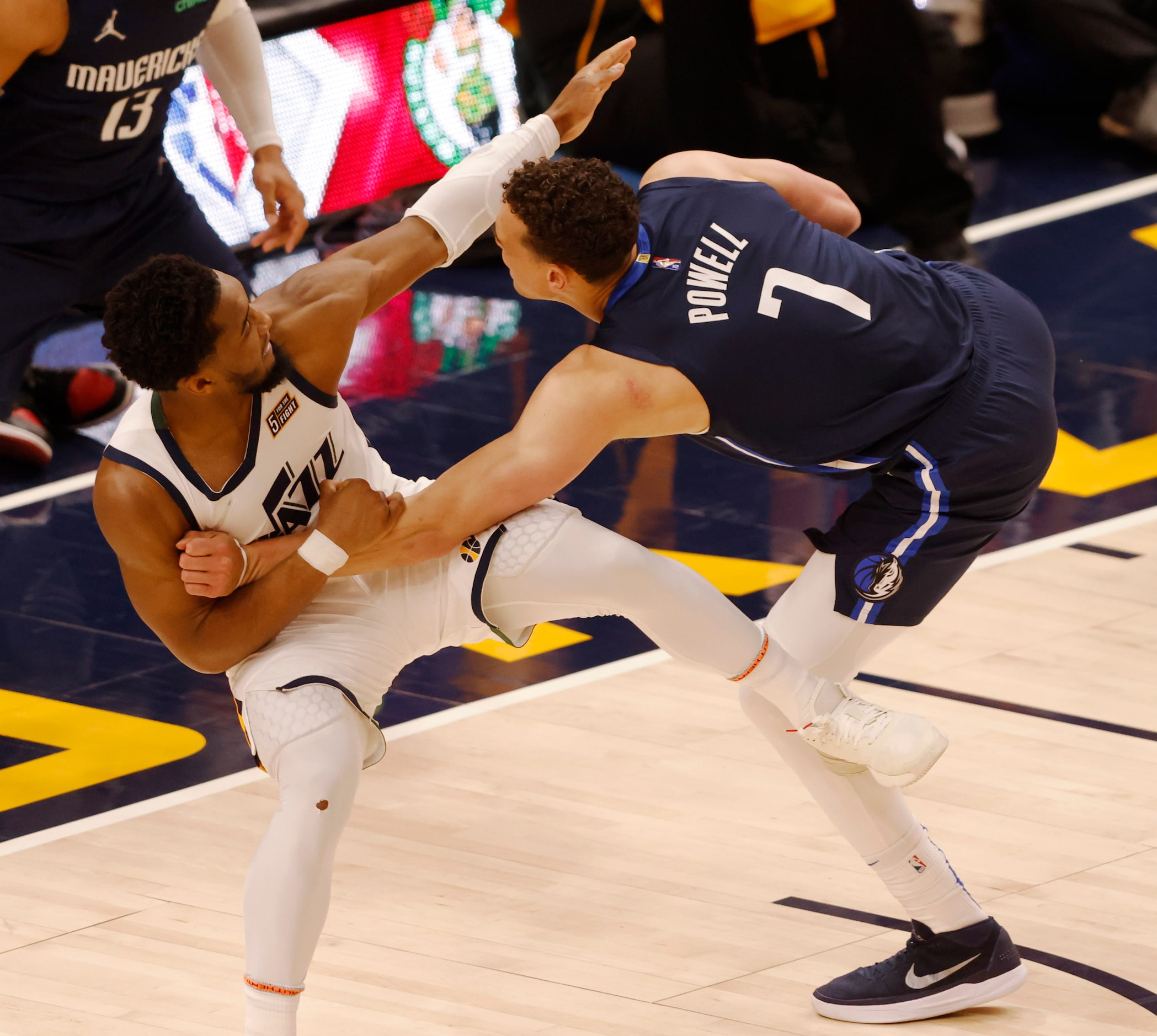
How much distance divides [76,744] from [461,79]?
472cm

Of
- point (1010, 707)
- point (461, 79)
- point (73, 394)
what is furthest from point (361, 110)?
point (1010, 707)

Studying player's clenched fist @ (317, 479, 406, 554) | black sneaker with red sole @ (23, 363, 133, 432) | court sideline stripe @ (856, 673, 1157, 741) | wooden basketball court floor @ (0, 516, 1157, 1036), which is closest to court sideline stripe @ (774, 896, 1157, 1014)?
wooden basketball court floor @ (0, 516, 1157, 1036)

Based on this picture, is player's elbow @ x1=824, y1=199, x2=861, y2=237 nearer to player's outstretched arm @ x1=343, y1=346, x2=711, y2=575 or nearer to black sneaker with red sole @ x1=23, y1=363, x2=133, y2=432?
player's outstretched arm @ x1=343, y1=346, x2=711, y2=575

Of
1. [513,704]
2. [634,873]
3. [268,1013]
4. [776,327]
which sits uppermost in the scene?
[776,327]

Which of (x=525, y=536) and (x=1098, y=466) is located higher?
(x=525, y=536)

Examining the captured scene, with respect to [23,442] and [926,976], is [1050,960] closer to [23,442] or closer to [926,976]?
[926,976]

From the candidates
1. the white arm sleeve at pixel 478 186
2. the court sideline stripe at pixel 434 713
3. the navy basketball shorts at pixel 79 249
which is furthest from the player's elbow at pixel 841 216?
the navy basketball shorts at pixel 79 249

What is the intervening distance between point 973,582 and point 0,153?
3377mm

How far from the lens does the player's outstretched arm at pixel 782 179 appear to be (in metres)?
3.96

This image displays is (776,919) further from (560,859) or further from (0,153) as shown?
(0,153)

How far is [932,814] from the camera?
4750 millimetres

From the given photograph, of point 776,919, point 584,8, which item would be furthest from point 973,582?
point 584,8

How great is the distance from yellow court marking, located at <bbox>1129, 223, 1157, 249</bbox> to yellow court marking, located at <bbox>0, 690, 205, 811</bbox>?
17.2 ft

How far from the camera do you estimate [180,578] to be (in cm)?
356
